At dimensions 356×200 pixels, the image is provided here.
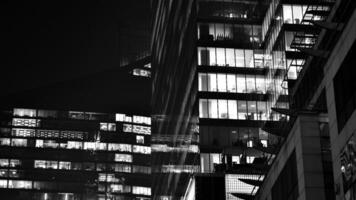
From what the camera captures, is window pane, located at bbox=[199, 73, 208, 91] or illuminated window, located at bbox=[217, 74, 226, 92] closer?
window pane, located at bbox=[199, 73, 208, 91]

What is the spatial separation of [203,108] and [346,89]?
69.3 metres

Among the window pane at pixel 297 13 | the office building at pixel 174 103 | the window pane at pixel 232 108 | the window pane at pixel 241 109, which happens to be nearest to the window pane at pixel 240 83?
the window pane at pixel 241 109

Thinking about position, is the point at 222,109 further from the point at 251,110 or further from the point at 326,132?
the point at 326,132

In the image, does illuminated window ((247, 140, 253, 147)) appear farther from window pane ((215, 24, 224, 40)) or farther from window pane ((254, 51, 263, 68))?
window pane ((215, 24, 224, 40))

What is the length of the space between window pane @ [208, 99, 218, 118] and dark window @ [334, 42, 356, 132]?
6678cm

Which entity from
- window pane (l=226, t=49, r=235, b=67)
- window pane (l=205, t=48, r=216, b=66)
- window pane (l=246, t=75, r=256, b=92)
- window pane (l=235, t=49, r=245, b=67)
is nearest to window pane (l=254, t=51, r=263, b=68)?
window pane (l=235, t=49, r=245, b=67)

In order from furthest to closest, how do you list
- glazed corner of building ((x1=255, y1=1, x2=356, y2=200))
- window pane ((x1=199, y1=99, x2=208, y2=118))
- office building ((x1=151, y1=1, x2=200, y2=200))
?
office building ((x1=151, y1=1, x2=200, y2=200)) → window pane ((x1=199, y1=99, x2=208, y2=118)) → glazed corner of building ((x1=255, y1=1, x2=356, y2=200))

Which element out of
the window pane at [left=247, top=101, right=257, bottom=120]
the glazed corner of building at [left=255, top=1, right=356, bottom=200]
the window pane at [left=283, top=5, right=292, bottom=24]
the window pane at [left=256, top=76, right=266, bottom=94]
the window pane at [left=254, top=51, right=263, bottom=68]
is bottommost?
the glazed corner of building at [left=255, top=1, right=356, bottom=200]

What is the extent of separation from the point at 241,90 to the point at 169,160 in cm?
2550

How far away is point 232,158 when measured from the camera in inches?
4446

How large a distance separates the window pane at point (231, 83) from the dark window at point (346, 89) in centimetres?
7018

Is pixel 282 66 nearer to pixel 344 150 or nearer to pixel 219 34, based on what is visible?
pixel 219 34

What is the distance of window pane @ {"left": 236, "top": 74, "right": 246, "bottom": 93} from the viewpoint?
12044 centimetres

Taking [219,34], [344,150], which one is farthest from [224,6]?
[344,150]
